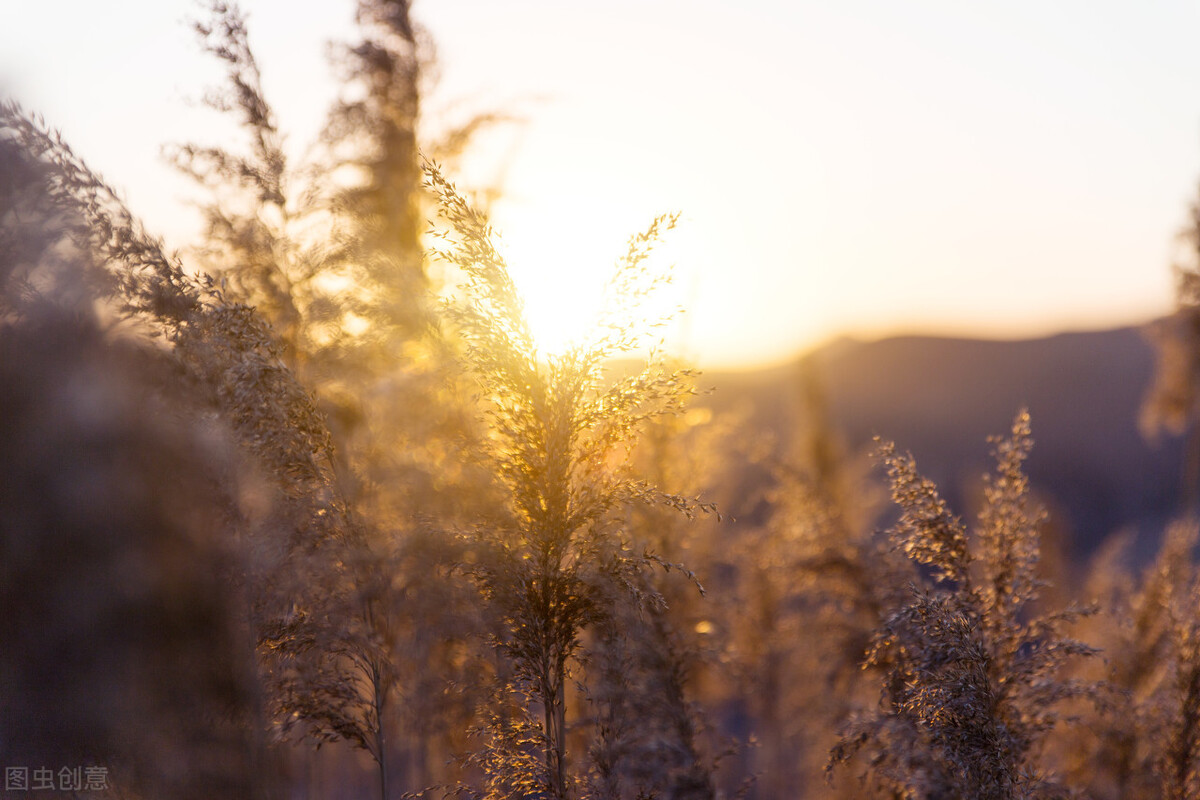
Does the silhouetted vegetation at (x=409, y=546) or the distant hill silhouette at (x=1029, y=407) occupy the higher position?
the distant hill silhouette at (x=1029, y=407)

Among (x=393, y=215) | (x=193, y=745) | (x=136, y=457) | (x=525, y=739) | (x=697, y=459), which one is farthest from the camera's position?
(x=697, y=459)

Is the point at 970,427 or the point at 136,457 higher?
the point at 970,427

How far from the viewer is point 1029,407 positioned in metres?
84.8

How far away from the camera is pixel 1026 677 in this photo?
21.9 ft

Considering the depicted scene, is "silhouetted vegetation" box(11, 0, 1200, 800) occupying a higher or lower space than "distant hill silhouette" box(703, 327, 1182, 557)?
lower

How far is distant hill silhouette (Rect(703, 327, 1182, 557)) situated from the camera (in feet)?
218

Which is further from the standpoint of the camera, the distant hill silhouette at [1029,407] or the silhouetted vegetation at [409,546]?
the distant hill silhouette at [1029,407]

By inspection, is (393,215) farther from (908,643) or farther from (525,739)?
(908,643)

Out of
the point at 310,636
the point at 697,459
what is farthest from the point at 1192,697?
the point at 310,636

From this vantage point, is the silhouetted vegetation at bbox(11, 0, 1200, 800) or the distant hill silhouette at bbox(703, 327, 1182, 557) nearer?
the silhouetted vegetation at bbox(11, 0, 1200, 800)

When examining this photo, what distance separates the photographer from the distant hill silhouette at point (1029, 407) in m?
66.5

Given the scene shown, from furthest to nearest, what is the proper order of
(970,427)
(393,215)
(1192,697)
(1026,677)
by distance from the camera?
(970,427)
(393,215)
(1192,697)
(1026,677)

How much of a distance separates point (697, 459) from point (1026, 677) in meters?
6.27

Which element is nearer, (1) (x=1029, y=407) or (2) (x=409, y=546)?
(2) (x=409, y=546)
